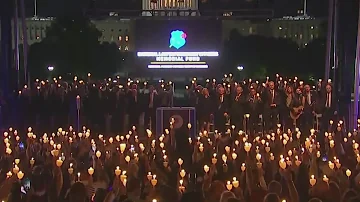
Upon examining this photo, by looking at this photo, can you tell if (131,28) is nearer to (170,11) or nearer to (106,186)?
(170,11)

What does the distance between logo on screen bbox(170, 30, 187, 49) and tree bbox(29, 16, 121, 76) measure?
21.3ft

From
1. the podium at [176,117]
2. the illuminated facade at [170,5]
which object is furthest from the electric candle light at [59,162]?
the illuminated facade at [170,5]

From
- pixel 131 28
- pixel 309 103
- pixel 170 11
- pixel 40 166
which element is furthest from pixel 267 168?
pixel 131 28

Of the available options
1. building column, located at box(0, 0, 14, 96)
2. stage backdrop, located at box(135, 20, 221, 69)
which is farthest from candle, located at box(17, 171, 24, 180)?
stage backdrop, located at box(135, 20, 221, 69)

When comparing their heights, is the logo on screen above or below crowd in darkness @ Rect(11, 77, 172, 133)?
above

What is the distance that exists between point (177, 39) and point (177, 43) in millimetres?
697

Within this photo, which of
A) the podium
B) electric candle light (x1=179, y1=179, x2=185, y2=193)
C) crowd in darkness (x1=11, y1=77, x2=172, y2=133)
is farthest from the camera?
crowd in darkness (x1=11, y1=77, x2=172, y2=133)

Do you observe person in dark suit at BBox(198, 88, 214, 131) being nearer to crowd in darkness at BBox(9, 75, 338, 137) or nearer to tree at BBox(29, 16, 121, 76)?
crowd in darkness at BBox(9, 75, 338, 137)

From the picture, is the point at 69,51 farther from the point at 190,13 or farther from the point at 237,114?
the point at 237,114

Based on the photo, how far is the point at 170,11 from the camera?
210ft

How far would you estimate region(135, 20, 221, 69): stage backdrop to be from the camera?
46562 mm

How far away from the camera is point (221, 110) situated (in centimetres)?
1823

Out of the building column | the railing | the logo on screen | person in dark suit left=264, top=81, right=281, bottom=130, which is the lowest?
person in dark suit left=264, top=81, right=281, bottom=130

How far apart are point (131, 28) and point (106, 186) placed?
197 ft
